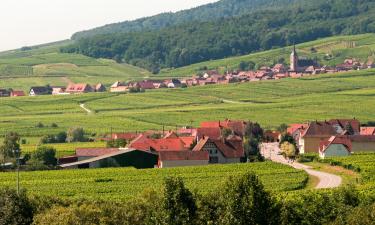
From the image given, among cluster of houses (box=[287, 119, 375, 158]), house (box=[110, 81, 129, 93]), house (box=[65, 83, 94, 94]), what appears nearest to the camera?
cluster of houses (box=[287, 119, 375, 158])

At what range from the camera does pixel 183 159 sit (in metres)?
Answer: 78.1

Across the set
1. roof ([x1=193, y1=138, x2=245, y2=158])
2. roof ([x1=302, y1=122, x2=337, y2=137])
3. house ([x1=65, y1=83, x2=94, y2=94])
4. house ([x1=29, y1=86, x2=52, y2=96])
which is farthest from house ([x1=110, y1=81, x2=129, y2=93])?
roof ([x1=193, y1=138, x2=245, y2=158])

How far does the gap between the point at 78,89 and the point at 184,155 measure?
98.2 metres

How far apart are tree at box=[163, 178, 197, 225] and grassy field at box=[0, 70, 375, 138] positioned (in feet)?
224

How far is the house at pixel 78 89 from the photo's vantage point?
17226cm

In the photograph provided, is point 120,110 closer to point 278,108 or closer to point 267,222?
point 278,108

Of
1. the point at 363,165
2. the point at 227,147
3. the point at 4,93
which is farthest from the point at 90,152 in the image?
the point at 4,93

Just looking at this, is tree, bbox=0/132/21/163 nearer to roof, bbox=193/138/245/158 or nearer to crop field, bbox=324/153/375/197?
roof, bbox=193/138/245/158

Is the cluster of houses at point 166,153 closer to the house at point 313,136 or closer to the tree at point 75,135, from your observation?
the house at point 313,136

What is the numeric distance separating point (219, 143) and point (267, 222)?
137ft

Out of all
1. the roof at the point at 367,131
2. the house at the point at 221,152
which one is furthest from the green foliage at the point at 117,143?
the roof at the point at 367,131

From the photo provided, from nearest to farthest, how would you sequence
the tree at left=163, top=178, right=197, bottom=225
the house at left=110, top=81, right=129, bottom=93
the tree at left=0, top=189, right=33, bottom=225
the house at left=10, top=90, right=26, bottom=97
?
the tree at left=163, top=178, right=197, bottom=225
the tree at left=0, top=189, right=33, bottom=225
the house at left=10, top=90, right=26, bottom=97
the house at left=110, top=81, right=129, bottom=93

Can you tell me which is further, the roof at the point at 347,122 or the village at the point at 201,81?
the village at the point at 201,81

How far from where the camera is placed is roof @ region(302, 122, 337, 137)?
95.8 metres
